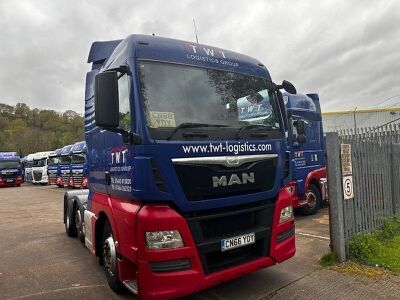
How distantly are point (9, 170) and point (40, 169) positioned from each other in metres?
2.37

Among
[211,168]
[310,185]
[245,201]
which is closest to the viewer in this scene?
[211,168]

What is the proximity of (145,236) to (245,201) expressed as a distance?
1.18 meters

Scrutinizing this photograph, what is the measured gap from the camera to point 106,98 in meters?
3.83

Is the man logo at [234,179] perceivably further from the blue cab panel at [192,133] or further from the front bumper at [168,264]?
the front bumper at [168,264]

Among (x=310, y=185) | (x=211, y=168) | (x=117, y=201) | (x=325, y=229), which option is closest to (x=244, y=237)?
(x=211, y=168)

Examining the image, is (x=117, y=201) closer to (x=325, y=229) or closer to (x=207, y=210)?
(x=207, y=210)

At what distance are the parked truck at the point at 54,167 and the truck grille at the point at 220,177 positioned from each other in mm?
25236

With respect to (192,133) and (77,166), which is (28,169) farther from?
(192,133)

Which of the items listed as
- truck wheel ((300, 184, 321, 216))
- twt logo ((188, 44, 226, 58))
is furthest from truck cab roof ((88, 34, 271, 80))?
truck wheel ((300, 184, 321, 216))

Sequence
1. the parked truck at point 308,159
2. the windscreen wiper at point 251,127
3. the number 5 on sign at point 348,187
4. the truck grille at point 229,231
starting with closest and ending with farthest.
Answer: the truck grille at point 229,231 → the windscreen wiper at point 251,127 → the number 5 on sign at point 348,187 → the parked truck at point 308,159

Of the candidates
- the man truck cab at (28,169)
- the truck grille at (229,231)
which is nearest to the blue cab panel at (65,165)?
the man truck cab at (28,169)

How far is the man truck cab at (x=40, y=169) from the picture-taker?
32.5 m

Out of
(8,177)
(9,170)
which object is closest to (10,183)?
(8,177)

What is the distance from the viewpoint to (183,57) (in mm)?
4270
